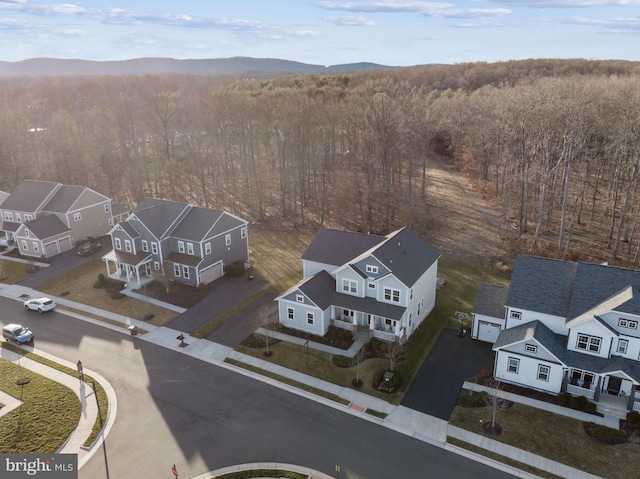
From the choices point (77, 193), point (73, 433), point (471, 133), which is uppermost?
point (471, 133)

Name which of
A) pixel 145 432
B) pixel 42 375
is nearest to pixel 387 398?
pixel 145 432

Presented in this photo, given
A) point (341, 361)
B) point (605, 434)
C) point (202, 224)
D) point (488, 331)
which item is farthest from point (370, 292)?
point (202, 224)

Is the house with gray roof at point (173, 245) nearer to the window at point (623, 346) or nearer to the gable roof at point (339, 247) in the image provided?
the gable roof at point (339, 247)

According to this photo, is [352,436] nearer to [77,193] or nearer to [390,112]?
[390,112]

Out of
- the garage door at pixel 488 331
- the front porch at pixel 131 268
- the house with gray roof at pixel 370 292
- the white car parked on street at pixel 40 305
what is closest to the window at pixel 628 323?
the garage door at pixel 488 331

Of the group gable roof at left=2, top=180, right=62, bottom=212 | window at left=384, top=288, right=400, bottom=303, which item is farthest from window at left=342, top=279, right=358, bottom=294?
gable roof at left=2, top=180, right=62, bottom=212

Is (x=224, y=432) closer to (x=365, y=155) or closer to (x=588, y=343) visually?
(x=588, y=343)
